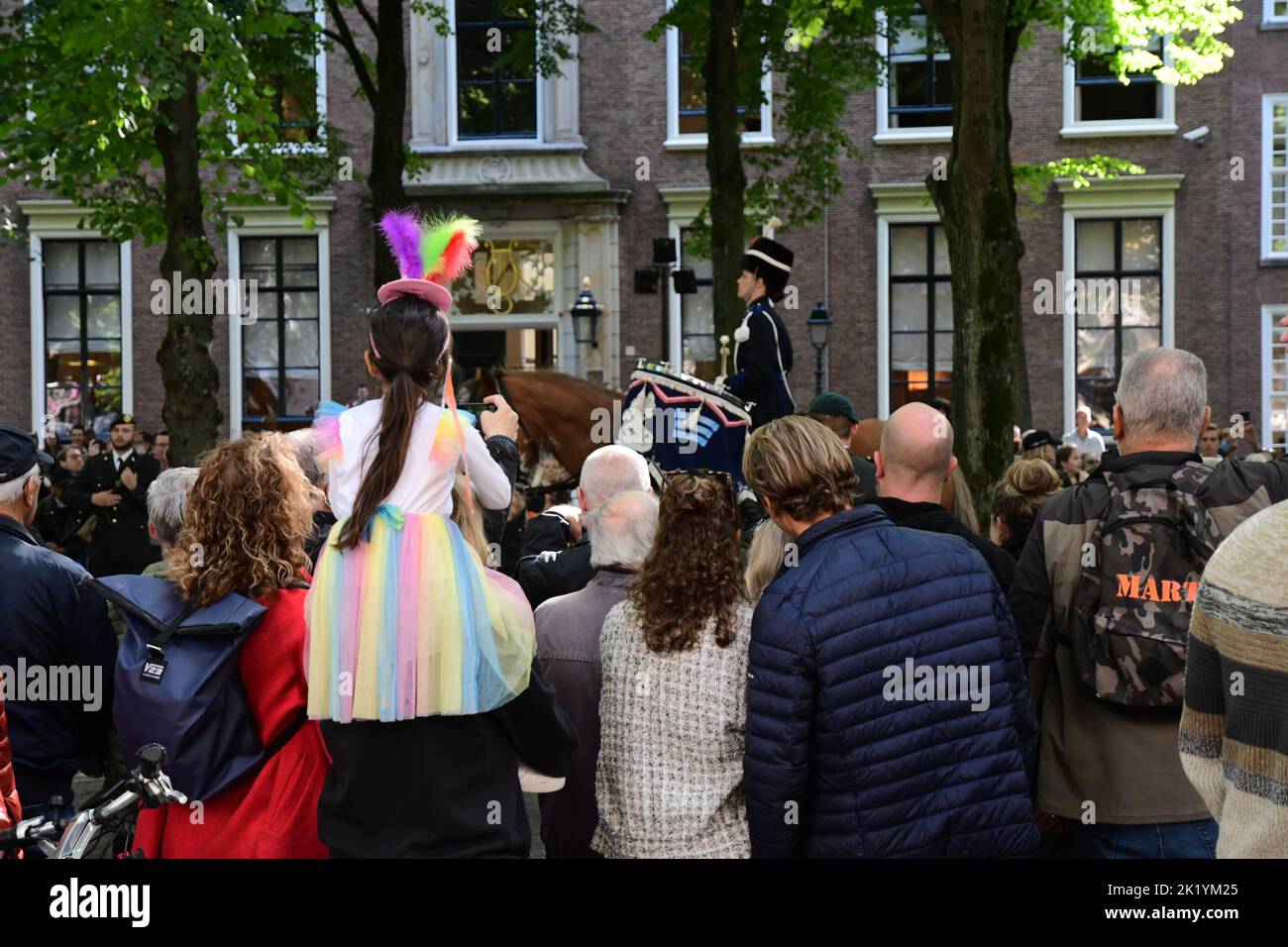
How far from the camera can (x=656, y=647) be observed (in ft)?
12.7

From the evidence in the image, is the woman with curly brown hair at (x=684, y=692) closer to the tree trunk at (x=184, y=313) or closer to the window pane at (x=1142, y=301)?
the tree trunk at (x=184, y=313)

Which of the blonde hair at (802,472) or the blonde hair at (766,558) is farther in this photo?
the blonde hair at (766,558)

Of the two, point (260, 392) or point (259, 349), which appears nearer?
point (260, 392)

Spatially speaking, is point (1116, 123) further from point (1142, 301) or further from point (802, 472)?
point (802, 472)

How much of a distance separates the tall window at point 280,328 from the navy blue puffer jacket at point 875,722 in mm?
24180

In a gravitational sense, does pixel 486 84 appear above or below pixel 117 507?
above

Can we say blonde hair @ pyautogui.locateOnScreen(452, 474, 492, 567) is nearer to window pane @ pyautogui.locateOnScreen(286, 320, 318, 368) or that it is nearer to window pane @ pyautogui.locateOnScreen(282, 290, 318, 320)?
window pane @ pyautogui.locateOnScreen(286, 320, 318, 368)

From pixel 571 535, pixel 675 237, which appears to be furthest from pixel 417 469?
pixel 675 237

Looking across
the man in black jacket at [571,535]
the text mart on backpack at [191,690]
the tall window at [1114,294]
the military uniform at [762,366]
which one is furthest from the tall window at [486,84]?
the text mart on backpack at [191,690]

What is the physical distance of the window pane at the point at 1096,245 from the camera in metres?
26.2

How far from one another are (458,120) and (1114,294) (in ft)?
39.2
